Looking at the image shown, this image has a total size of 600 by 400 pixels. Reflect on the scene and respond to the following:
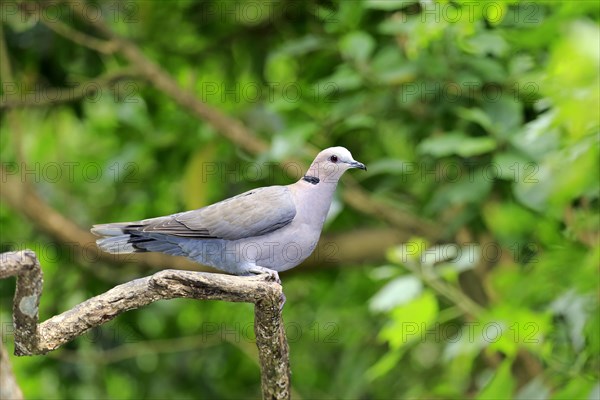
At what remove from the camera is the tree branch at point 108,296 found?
8.04ft

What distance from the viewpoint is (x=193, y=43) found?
6496 mm

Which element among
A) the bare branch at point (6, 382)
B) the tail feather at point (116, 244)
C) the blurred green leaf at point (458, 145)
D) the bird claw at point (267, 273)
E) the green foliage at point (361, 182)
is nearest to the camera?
the bare branch at point (6, 382)

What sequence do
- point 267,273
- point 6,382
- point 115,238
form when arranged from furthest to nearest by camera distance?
point 115,238 < point 267,273 < point 6,382

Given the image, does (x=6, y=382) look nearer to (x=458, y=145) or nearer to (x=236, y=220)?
(x=236, y=220)

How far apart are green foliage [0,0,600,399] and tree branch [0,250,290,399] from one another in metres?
1.01

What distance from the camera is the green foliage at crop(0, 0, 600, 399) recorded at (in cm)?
384

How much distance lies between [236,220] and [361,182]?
2.44 meters

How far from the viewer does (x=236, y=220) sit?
3.15m

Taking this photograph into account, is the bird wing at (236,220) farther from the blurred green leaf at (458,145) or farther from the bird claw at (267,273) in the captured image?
the blurred green leaf at (458,145)

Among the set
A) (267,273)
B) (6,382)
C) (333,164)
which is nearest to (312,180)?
(333,164)

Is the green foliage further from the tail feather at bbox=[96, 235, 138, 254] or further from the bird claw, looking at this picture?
the tail feather at bbox=[96, 235, 138, 254]

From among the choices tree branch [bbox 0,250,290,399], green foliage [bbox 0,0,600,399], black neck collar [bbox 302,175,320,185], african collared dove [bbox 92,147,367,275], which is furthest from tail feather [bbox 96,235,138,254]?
green foliage [bbox 0,0,600,399]

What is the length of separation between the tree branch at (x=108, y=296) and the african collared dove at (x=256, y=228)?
129 mm

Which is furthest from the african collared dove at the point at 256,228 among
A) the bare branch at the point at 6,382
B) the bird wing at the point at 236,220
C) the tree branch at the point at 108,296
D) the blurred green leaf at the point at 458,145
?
the blurred green leaf at the point at 458,145
